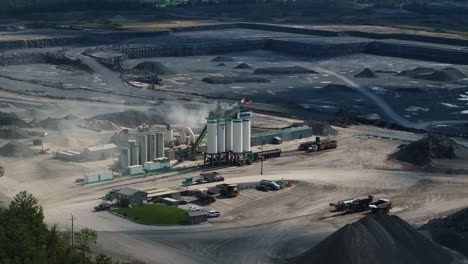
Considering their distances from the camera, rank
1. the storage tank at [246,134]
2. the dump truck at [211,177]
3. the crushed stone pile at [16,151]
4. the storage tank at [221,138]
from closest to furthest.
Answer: the dump truck at [211,177] < the storage tank at [221,138] < the crushed stone pile at [16,151] < the storage tank at [246,134]

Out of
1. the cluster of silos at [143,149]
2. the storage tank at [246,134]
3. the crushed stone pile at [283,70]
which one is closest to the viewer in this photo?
the cluster of silos at [143,149]

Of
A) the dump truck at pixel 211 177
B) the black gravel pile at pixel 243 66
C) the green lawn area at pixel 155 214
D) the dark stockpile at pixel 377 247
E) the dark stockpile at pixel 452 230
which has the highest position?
the dark stockpile at pixel 377 247

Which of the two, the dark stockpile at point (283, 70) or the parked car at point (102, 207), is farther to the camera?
the dark stockpile at point (283, 70)

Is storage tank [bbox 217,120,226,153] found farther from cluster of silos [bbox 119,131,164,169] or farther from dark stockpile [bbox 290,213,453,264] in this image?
dark stockpile [bbox 290,213,453,264]

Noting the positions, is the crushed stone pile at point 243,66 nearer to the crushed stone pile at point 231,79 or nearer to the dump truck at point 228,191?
the crushed stone pile at point 231,79

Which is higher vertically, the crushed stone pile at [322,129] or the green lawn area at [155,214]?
the green lawn area at [155,214]

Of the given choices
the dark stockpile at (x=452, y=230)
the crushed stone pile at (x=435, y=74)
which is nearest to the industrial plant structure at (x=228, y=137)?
the dark stockpile at (x=452, y=230)

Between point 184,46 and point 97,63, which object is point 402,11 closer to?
point 184,46

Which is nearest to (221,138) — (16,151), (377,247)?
(16,151)
